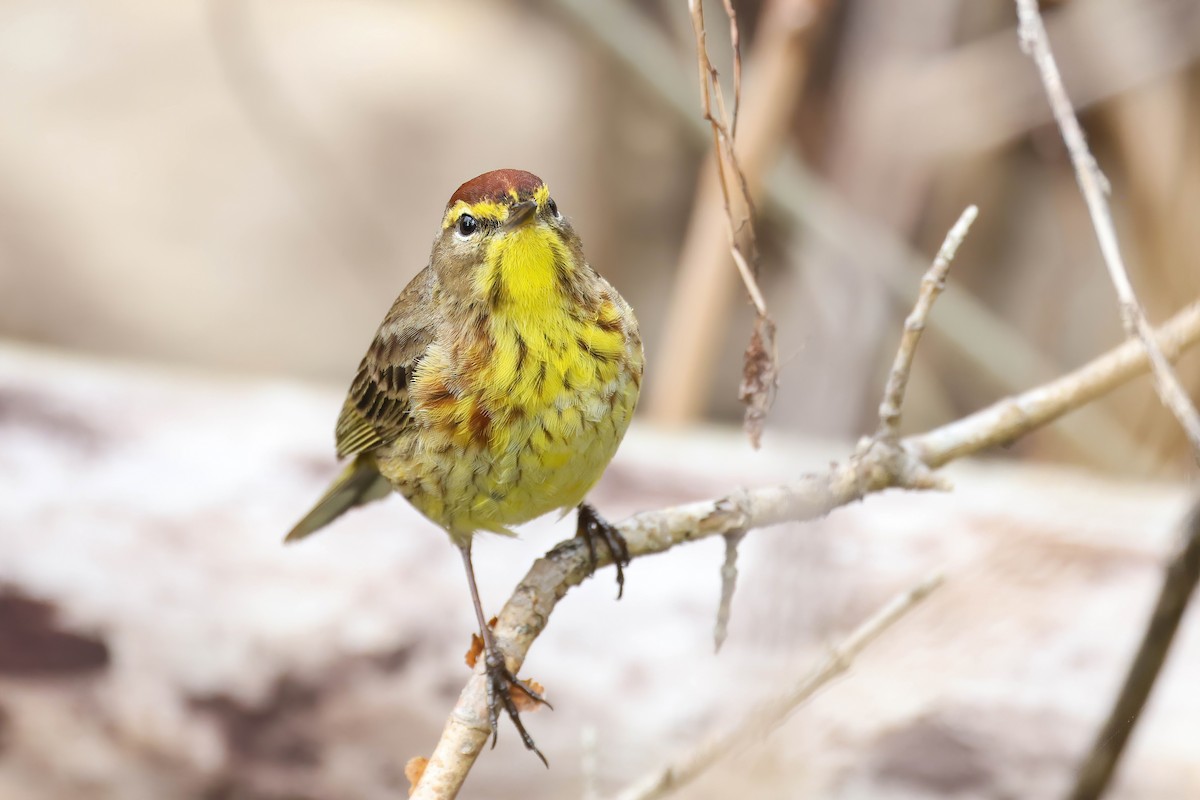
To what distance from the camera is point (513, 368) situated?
2648 millimetres

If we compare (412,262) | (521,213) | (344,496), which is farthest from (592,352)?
(412,262)

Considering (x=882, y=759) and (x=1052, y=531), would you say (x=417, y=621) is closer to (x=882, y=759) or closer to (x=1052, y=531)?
(x=882, y=759)

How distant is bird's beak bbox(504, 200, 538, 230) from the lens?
8.24 feet

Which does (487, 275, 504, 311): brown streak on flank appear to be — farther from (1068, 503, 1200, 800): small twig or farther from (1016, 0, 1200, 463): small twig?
(1068, 503, 1200, 800): small twig

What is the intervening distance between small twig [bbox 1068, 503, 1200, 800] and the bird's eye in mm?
1427

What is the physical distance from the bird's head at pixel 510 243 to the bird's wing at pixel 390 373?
0.22 metres

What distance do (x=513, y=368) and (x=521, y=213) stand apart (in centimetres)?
33

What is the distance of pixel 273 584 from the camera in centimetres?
389

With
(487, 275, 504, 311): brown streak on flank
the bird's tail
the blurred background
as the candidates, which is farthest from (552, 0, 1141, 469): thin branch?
(487, 275, 504, 311): brown streak on flank

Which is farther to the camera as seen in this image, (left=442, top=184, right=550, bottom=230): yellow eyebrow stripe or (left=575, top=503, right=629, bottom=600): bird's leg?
(left=575, top=503, right=629, bottom=600): bird's leg

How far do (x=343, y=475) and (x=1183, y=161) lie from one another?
4.00m

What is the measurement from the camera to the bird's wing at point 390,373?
289cm

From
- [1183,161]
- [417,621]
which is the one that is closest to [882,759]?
[417,621]

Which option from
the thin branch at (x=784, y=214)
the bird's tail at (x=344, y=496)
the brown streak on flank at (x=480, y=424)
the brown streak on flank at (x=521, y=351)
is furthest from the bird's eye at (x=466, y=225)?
the thin branch at (x=784, y=214)
